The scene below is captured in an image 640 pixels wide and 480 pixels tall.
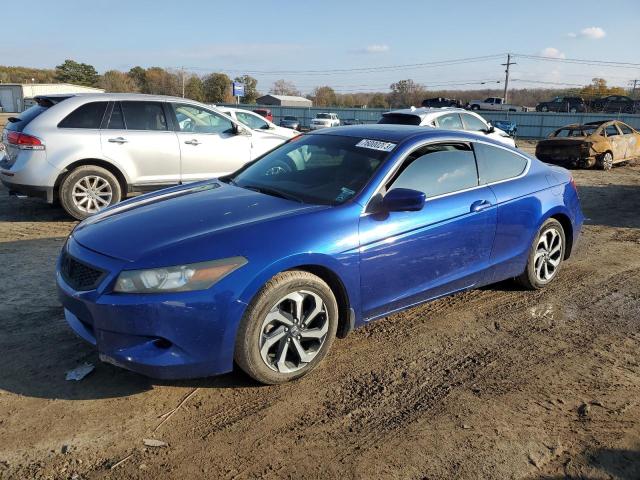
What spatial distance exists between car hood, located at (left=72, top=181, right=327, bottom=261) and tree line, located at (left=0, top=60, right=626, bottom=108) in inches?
3279

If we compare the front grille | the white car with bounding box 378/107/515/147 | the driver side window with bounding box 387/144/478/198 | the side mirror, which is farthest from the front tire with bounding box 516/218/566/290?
the white car with bounding box 378/107/515/147

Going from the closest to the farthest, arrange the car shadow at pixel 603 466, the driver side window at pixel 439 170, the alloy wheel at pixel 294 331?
the car shadow at pixel 603 466, the alloy wheel at pixel 294 331, the driver side window at pixel 439 170

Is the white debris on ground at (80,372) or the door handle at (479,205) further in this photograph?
the door handle at (479,205)

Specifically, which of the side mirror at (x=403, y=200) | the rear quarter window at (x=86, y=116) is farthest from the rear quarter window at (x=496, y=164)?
the rear quarter window at (x=86, y=116)

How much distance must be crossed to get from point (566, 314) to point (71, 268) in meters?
3.99

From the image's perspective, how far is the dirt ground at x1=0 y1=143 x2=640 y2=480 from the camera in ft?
8.51

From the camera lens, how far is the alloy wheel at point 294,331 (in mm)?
3133

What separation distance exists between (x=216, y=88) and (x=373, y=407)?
9482 centimetres

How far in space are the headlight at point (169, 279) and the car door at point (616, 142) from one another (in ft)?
50.9

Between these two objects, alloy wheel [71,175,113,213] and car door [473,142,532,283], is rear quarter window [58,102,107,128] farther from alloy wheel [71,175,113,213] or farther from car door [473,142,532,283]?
car door [473,142,532,283]

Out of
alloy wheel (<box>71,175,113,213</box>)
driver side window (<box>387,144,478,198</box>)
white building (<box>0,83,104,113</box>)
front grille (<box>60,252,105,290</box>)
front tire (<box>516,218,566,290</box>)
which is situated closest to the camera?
front grille (<box>60,252,105,290</box>)

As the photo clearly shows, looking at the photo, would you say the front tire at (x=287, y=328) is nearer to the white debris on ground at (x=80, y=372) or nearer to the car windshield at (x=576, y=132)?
the white debris on ground at (x=80, y=372)

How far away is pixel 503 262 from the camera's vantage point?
4.53m

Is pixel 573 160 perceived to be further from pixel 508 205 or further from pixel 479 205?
pixel 479 205
